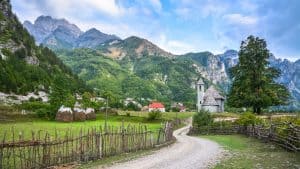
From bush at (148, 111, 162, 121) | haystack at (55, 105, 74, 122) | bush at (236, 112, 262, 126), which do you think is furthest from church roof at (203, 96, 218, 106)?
bush at (236, 112, 262, 126)

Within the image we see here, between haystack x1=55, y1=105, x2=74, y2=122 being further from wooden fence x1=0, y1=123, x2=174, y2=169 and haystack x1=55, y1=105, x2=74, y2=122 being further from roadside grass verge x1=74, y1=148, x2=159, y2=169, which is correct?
roadside grass verge x1=74, y1=148, x2=159, y2=169

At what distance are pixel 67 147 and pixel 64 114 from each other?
213 feet

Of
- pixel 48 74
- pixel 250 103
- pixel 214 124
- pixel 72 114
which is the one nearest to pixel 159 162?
pixel 214 124

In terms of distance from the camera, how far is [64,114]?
86.0 m

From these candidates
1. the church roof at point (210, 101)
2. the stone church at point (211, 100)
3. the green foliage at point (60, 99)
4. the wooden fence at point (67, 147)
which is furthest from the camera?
the church roof at point (210, 101)

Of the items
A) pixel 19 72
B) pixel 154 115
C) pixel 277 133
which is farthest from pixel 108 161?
pixel 19 72

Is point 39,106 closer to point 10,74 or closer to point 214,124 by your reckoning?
point 214,124

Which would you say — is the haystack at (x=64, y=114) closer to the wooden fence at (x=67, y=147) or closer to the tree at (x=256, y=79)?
the tree at (x=256, y=79)

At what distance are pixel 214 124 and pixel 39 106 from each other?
53.3 meters

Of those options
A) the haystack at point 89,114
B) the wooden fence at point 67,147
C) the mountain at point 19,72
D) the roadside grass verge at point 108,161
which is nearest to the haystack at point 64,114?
the haystack at point 89,114

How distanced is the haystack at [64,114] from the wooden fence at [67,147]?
52.0 meters

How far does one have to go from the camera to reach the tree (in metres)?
67.1

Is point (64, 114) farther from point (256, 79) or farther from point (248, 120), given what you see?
point (248, 120)

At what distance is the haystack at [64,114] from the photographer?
85062 mm
